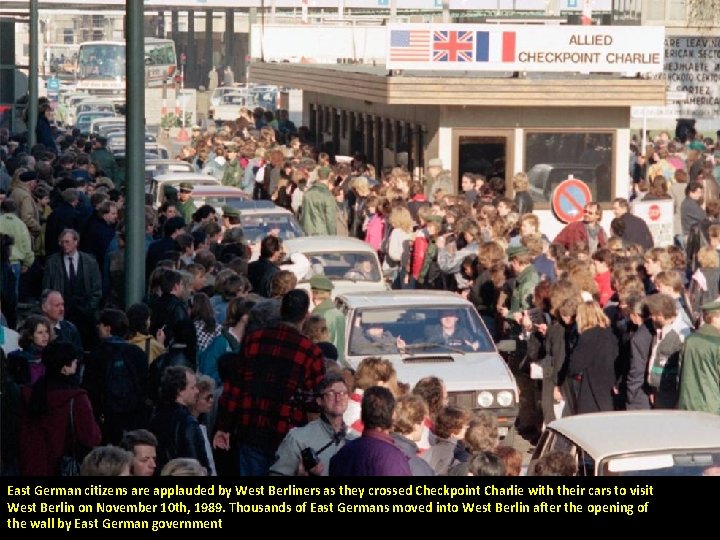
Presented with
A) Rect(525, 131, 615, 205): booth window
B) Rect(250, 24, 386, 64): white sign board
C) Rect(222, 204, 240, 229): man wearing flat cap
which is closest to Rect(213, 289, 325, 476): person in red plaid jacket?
Rect(222, 204, 240, 229): man wearing flat cap

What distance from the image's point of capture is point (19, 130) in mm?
41969

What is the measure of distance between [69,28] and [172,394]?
521 feet

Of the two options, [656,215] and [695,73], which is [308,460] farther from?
[695,73]

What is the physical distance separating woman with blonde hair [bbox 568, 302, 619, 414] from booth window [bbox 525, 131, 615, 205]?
13153mm

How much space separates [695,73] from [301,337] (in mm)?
28707

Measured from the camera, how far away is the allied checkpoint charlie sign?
2606 centimetres

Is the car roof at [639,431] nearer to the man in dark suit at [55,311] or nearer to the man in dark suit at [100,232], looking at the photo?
the man in dark suit at [55,311]

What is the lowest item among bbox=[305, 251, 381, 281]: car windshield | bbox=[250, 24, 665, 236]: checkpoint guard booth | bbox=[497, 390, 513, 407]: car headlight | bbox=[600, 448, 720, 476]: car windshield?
bbox=[497, 390, 513, 407]: car headlight

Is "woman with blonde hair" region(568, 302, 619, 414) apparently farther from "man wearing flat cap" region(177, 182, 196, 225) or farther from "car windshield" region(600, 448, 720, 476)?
"man wearing flat cap" region(177, 182, 196, 225)

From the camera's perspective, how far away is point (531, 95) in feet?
84.5

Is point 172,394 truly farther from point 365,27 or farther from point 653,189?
point 365,27

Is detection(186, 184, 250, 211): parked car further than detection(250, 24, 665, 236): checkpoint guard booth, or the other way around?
detection(250, 24, 665, 236): checkpoint guard booth

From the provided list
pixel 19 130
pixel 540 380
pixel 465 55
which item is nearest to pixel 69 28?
pixel 19 130

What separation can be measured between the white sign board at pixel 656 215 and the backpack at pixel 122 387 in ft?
37.3
